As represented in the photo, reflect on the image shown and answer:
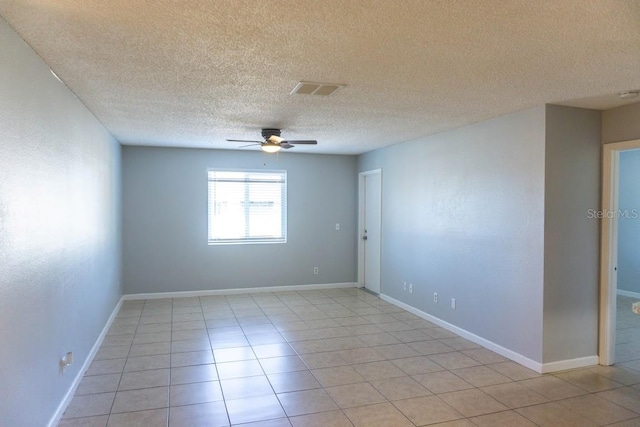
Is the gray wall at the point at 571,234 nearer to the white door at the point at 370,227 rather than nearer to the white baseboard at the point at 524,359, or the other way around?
the white baseboard at the point at 524,359

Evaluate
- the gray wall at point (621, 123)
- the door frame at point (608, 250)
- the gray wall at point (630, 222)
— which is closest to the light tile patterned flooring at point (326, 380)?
the door frame at point (608, 250)

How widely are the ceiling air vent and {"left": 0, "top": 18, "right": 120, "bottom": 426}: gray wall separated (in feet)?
5.59

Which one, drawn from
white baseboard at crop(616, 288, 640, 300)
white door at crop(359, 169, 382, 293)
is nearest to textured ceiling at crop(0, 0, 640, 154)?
white door at crop(359, 169, 382, 293)

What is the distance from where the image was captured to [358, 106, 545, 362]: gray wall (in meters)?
3.93

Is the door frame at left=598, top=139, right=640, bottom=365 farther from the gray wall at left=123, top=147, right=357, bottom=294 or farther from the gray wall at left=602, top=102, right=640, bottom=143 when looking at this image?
the gray wall at left=123, top=147, right=357, bottom=294

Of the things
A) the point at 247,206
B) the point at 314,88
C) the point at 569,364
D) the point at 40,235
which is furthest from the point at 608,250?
the point at 247,206

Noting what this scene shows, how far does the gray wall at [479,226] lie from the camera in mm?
3932

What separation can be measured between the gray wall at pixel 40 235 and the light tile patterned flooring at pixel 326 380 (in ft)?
1.73

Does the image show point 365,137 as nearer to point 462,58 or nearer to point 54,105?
point 462,58

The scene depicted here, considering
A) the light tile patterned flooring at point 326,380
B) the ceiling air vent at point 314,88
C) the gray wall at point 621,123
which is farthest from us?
the gray wall at point 621,123

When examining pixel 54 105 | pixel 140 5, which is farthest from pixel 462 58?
pixel 54 105

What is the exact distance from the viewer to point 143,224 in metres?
6.70

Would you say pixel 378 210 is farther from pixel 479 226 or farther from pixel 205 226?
pixel 205 226

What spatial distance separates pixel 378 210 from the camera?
23.3 ft
